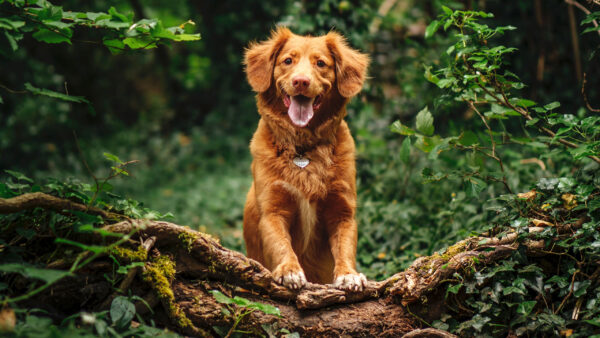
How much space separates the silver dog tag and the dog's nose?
0.53m

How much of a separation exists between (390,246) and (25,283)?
11.1 ft

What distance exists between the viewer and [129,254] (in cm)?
239

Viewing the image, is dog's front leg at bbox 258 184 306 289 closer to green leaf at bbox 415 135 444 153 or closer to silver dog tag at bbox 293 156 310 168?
silver dog tag at bbox 293 156 310 168

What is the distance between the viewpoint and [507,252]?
108 inches

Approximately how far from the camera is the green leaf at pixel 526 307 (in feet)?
8.29

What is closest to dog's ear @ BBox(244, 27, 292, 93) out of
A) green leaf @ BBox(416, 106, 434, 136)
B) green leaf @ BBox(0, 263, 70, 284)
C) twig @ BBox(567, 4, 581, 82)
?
green leaf @ BBox(416, 106, 434, 136)

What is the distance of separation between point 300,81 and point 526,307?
206 centimetres

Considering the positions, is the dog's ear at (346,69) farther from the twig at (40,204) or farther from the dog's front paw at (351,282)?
the twig at (40,204)

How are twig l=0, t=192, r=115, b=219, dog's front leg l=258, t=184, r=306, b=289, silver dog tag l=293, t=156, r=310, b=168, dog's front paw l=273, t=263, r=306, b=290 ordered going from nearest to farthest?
1. twig l=0, t=192, r=115, b=219
2. dog's front paw l=273, t=263, r=306, b=290
3. dog's front leg l=258, t=184, r=306, b=289
4. silver dog tag l=293, t=156, r=310, b=168

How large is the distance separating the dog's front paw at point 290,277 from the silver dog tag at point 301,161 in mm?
819

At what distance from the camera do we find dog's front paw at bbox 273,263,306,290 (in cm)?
280

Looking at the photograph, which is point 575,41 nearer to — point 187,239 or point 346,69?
point 346,69

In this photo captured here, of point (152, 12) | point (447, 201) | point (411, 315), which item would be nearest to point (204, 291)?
point (411, 315)

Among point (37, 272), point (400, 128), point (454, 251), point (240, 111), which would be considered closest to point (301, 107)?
point (400, 128)
